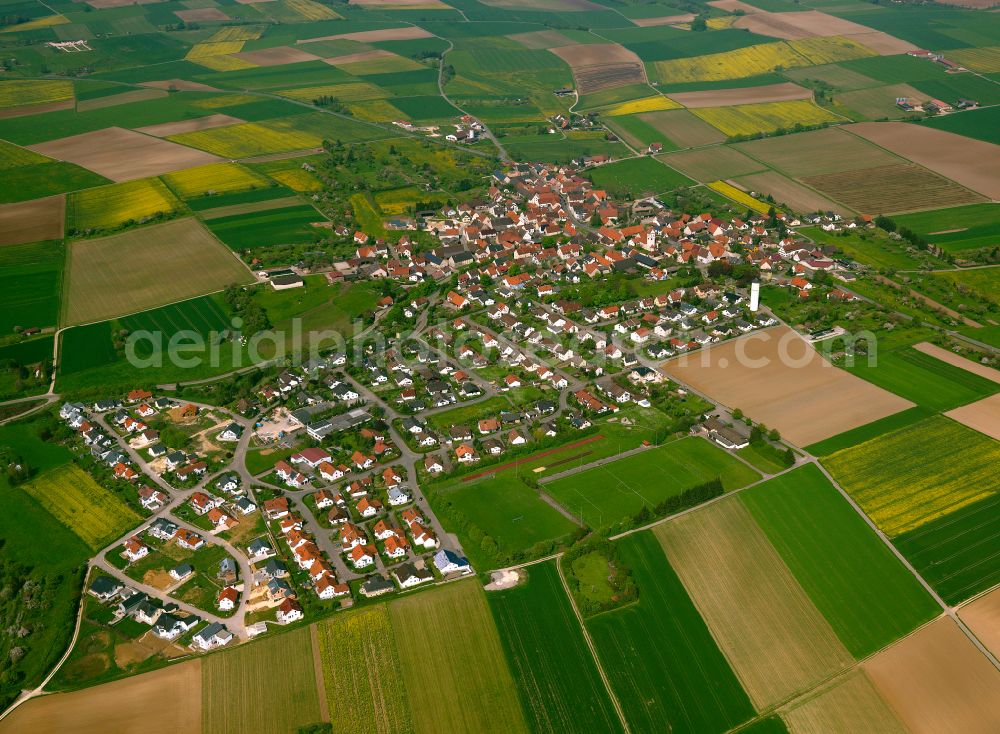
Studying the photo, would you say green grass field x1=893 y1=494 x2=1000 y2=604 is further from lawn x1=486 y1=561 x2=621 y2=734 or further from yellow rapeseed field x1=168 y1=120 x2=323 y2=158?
yellow rapeseed field x1=168 y1=120 x2=323 y2=158

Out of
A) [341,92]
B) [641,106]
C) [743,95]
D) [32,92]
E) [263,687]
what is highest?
[263,687]

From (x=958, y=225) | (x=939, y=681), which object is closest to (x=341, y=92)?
(x=958, y=225)

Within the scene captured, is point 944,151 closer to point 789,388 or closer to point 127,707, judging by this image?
point 789,388

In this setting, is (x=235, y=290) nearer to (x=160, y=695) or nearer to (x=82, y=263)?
(x=82, y=263)

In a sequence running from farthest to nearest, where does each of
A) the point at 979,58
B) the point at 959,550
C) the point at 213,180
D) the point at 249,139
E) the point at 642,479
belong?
the point at 979,58
the point at 249,139
the point at 213,180
the point at 642,479
the point at 959,550

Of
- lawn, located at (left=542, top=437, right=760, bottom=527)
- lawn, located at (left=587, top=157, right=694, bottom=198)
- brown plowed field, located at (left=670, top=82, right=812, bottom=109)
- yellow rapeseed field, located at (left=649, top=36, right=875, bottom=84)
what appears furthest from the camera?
yellow rapeseed field, located at (left=649, top=36, right=875, bottom=84)

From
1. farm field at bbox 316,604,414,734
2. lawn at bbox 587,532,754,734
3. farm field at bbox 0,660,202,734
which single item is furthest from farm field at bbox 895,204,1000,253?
farm field at bbox 0,660,202,734

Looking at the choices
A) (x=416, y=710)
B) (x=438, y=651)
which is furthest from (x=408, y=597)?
(x=416, y=710)
